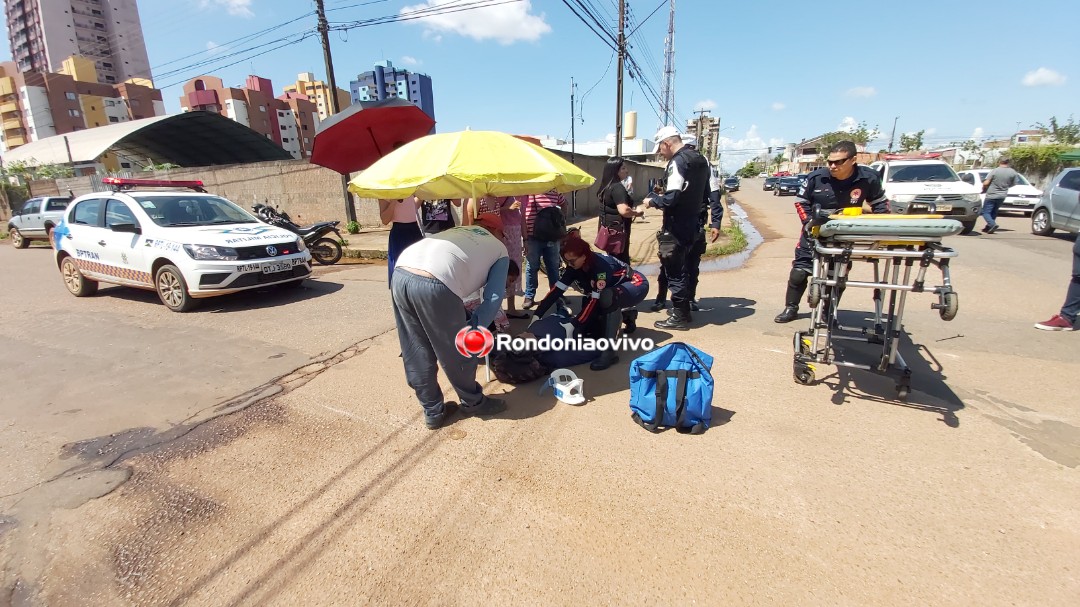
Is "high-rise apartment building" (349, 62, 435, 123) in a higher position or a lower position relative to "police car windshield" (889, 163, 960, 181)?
higher

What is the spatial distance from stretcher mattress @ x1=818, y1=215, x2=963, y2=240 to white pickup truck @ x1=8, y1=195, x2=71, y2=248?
63.7 feet

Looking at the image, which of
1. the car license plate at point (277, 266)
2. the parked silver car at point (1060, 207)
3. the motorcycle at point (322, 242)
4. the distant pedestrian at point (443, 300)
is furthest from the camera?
the parked silver car at point (1060, 207)

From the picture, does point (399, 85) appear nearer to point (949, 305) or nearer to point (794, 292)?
point (794, 292)

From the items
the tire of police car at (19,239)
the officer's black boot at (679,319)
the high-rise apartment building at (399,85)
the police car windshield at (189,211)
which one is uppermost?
the high-rise apartment building at (399,85)

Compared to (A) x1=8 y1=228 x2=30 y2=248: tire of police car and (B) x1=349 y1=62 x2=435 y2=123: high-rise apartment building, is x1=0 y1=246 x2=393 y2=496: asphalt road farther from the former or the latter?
(B) x1=349 y1=62 x2=435 y2=123: high-rise apartment building

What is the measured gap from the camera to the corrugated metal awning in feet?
84.9

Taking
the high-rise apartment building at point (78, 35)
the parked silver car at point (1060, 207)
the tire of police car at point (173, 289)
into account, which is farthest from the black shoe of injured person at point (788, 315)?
the high-rise apartment building at point (78, 35)

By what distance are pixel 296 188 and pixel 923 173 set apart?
61.0 ft

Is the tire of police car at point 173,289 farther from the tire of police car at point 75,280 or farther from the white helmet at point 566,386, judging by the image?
the white helmet at point 566,386

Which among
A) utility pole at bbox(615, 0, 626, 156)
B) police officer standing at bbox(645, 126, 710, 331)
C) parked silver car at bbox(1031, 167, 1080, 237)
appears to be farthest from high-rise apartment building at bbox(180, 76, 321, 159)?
parked silver car at bbox(1031, 167, 1080, 237)

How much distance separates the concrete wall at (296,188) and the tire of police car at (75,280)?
738 cm

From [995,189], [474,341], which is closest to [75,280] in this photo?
[474,341]

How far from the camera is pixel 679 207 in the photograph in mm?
4570

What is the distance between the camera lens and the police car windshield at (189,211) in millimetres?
6324
